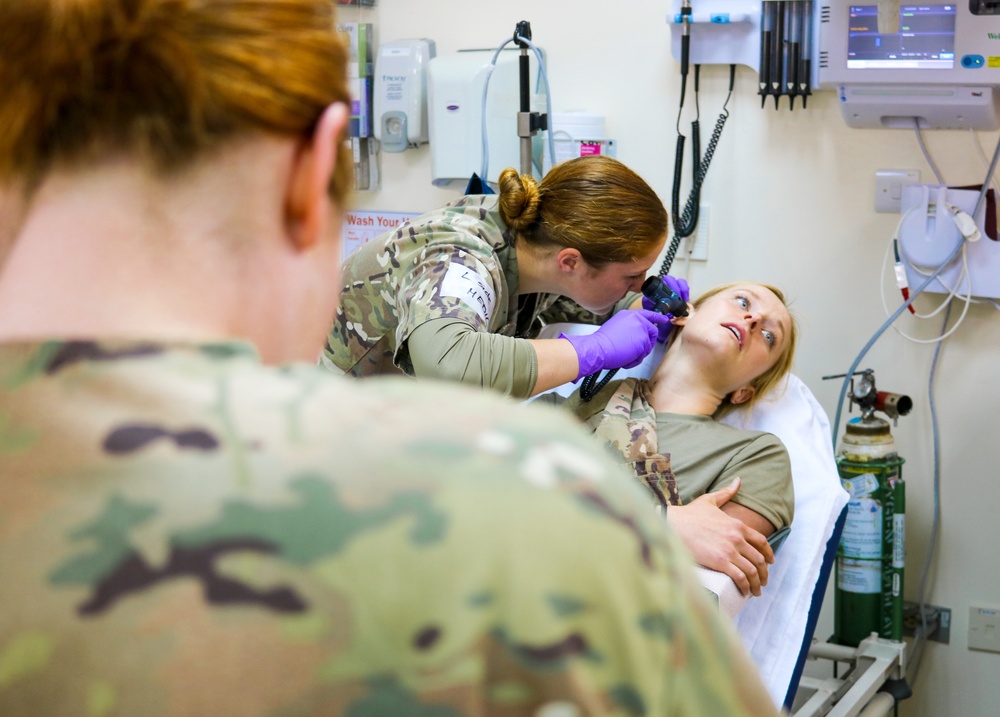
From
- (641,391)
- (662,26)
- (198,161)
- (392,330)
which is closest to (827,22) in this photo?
(662,26)

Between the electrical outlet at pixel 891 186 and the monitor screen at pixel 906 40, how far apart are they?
365 millimetres

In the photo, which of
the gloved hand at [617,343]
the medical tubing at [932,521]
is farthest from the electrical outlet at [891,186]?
the gloved hand at [617,343]

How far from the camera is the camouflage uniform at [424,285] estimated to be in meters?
2.06

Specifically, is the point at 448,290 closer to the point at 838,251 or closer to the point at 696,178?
→ the point at 696,178

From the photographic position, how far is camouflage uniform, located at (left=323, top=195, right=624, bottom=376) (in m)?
2.06

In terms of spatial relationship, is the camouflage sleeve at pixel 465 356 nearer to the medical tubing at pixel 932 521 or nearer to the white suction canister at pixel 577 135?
the white suction canister at pixel 577 135

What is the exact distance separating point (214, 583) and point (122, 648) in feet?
0.19

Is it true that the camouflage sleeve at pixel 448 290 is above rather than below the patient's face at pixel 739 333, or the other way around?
above

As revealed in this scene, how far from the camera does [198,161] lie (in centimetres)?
60

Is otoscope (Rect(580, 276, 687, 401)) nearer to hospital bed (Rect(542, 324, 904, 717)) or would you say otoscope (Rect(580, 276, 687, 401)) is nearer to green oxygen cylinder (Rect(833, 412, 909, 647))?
hospital bed (Rect(542, 324, 904, 717))

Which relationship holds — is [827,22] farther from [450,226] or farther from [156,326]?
[156,326]

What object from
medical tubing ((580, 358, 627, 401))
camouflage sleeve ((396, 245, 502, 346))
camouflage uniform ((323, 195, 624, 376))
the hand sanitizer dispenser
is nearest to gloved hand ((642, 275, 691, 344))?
medical tubing ((580, 358, 627, 401))

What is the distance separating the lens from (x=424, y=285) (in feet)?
6.87

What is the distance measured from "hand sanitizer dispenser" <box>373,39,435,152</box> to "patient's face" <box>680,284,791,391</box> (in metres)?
1.38
